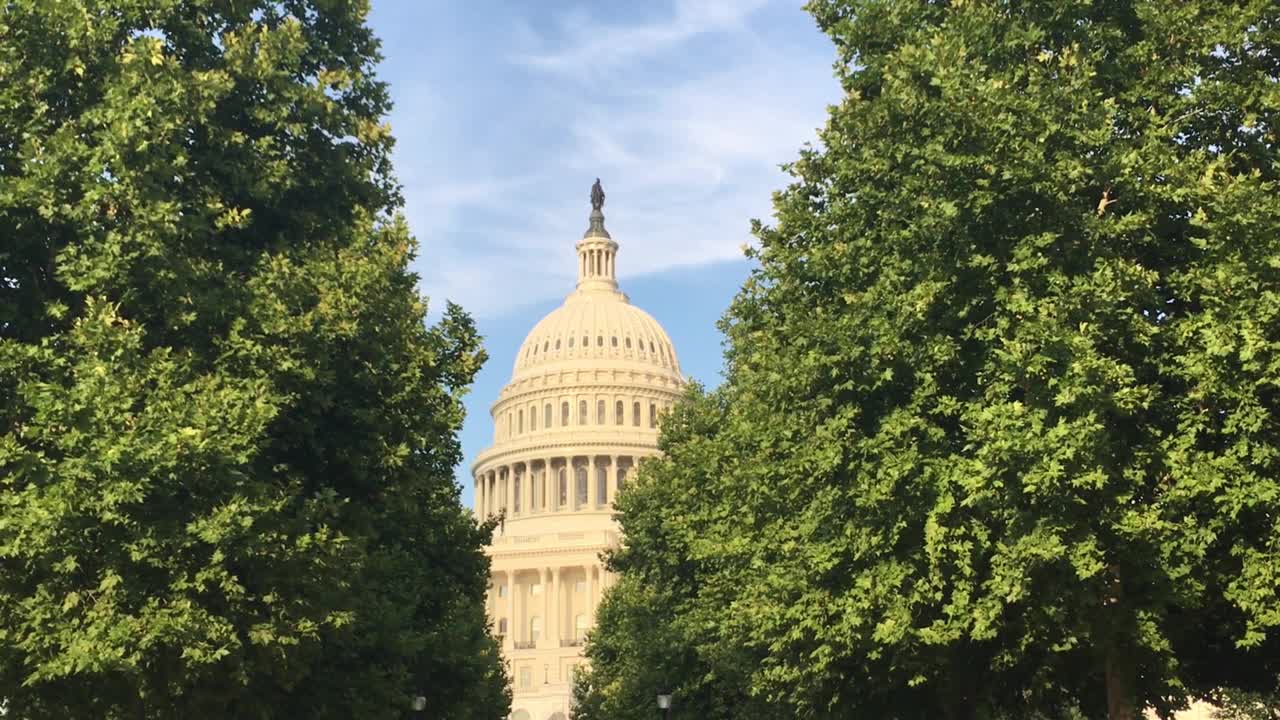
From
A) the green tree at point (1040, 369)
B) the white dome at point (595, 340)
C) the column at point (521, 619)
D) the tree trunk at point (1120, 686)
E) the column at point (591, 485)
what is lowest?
the tree trunk at point (1120, 686)

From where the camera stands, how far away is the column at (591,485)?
153 meters

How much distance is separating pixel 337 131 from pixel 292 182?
91.8 inches

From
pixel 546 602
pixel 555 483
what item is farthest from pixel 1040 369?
pixel 555 483

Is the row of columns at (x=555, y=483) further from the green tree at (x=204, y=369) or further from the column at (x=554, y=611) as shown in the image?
the green tree at (x=204, y=369)

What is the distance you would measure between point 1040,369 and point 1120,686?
637cm

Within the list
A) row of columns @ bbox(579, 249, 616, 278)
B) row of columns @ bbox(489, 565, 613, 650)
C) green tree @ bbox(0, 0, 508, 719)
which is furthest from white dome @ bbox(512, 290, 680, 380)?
green tree @ bbox(0, 0, 508, 719)

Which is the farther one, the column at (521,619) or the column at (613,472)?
the column at (613,472)

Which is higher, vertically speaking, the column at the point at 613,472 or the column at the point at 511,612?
the column at the point at 613,472

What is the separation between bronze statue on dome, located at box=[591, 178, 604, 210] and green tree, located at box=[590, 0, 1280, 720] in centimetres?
15183

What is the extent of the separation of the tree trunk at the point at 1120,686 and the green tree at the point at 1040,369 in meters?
0.07

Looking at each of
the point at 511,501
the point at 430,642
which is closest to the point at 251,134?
the point at 430,642

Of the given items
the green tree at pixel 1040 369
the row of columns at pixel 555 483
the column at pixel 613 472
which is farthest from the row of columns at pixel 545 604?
the green tree at pixel 1040 369

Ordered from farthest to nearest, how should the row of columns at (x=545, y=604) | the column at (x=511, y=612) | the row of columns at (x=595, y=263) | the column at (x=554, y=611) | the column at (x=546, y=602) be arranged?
the row of columns at (x=595, y=263) → the column at (x=511, y=612) → the column at (x=546, y=602) → the row of columns at (x=545, y=604) → the column at (x=554, y=611)

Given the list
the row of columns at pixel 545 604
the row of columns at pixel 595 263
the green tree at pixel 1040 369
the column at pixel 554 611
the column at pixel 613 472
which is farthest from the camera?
the row of columns at pixel 595 263
